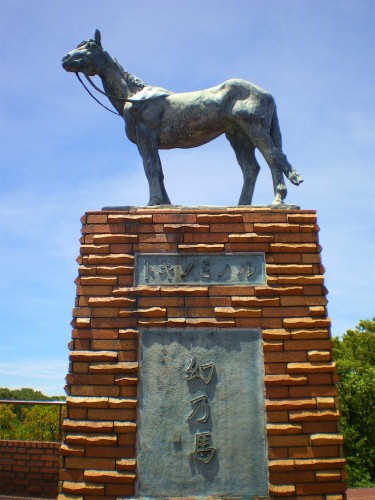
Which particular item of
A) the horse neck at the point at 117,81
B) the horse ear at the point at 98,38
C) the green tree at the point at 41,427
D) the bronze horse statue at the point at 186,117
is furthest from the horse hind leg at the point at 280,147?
the green tree at the point at 41,427

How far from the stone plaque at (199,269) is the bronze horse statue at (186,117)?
2.34 ft

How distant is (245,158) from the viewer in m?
4.98

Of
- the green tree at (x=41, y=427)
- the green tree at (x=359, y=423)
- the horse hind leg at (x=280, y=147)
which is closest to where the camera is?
the horse hind leg at (x=280, y=147)

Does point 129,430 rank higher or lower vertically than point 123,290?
lower

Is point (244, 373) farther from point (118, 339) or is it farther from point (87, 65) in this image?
point (87, 65)

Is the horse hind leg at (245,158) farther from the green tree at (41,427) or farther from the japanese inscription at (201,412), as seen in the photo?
the green tree at (41,427)

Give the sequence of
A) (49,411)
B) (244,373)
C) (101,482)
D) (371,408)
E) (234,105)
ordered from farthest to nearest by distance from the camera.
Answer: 1. (371,408)
2. (49,411)
3. (234,105)
4. (244,373)
5. (101,482)

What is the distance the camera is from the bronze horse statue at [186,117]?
15.3 ft

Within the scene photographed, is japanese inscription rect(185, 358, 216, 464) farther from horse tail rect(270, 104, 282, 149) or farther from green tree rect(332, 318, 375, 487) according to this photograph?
green tree rect(332, 318, 375, 487)

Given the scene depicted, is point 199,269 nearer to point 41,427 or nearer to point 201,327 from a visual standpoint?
point 201,327

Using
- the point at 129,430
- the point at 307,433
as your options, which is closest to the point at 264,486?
the point at 307,433

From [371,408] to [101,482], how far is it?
12.5m

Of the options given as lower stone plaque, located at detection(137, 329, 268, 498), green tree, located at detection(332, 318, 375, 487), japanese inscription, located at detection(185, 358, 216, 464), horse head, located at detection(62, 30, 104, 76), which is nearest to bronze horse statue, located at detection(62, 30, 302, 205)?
horse head, located at detection(62, 30, 104, 76)

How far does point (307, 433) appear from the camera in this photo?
11.8 ft
